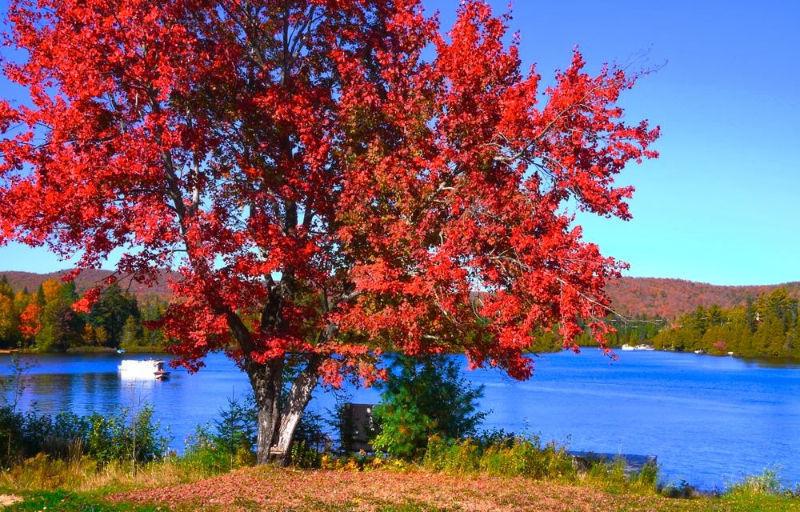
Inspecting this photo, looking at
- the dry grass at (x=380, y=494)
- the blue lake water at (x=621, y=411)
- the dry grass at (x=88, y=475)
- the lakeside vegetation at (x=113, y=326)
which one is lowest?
the blue lake water at (x=621, y=411)

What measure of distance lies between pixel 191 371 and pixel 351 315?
4.12 metres

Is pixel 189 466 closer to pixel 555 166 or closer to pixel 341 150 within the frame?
pixel 341 150

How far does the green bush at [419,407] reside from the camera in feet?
47.5

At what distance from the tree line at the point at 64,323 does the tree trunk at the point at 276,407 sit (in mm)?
85133

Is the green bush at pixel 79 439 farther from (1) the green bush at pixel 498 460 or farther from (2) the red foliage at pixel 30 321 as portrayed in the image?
(2) the red foliage at pixel 30 321

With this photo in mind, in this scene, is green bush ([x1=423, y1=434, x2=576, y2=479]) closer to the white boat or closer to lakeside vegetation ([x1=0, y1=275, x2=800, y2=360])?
the white boat

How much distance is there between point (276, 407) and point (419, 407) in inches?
112

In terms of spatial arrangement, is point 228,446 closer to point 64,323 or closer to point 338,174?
point 338,174

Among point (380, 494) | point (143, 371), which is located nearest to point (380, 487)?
point (380, 494)

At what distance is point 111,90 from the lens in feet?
39.0

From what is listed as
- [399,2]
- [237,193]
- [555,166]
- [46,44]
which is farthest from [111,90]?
[555,166]

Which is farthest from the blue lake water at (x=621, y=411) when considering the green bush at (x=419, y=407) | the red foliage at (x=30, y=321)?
the red foliage at (x=30, y=321)

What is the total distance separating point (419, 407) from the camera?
48.4 ft

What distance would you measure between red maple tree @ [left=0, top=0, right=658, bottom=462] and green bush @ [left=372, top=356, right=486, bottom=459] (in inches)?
58.1
